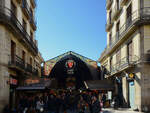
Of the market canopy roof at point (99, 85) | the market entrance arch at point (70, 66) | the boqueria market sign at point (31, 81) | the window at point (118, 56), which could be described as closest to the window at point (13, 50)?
the boqueria market sign at point (31, 81)

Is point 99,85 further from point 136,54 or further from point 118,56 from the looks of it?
point 136,54

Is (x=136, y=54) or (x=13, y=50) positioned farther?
(x=13, y=50)

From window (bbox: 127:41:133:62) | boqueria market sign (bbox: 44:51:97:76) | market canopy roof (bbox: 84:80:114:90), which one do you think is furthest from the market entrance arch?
window (bbox: 127:41:133:62)

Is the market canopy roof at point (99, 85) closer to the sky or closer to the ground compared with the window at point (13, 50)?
closer to the ground

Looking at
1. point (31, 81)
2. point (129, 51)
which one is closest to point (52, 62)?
point (31, 81)

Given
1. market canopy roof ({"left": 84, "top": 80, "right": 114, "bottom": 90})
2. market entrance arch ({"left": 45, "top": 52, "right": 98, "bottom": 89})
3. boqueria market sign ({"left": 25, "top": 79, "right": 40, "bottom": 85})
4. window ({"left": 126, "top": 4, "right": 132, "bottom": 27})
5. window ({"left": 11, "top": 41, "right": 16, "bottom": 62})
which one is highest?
window ({"left": 126, "top": 4, "right": 132, "bottom": 27})

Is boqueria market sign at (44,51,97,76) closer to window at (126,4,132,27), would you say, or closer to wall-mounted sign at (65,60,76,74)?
wall-mounted sign at (65,60,76,74)

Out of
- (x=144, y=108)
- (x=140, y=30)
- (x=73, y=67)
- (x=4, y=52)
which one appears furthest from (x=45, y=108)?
(x=73, y=67)

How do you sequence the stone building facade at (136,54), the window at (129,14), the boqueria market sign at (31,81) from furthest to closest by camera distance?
the window at (129,14) → the boqueria market sign at (31,81) → the stone building facade at (136,54)

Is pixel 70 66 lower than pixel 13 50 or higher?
lower

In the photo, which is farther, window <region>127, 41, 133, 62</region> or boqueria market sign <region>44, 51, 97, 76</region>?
boqueria market sign <region>44, 51, 97, 76</region>

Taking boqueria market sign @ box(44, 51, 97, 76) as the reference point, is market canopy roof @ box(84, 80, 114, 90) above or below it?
below

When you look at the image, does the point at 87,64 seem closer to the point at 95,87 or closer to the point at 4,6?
the point at 95,87

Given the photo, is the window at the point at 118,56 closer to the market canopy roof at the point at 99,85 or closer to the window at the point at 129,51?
the window at the point at 129,51
